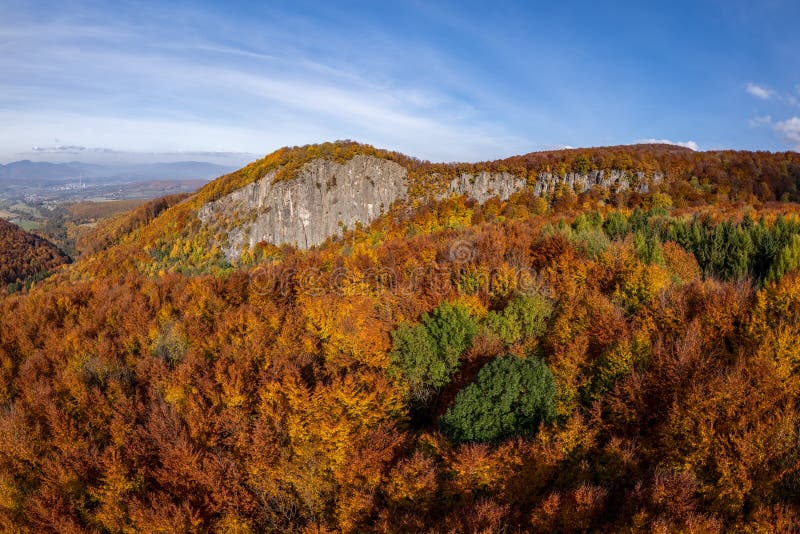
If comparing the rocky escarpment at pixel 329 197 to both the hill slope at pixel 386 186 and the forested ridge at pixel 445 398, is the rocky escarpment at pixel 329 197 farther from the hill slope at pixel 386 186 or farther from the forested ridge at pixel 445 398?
the forested ridge at pixel 445 398

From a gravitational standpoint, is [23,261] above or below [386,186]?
below

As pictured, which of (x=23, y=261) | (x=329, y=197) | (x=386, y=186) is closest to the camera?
(x=329, y=197)

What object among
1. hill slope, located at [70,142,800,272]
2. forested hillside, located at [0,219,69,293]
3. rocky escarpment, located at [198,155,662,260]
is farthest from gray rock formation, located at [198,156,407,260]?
forested hillside, located at [0,219,69,293]

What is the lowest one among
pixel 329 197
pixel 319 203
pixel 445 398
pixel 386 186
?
pixel 445 398

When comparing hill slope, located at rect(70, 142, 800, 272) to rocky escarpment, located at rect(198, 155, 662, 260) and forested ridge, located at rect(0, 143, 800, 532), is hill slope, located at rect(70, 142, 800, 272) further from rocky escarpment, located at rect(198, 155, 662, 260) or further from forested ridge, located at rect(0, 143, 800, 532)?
forested ridge, located at rect(0, 143, 800, 532)

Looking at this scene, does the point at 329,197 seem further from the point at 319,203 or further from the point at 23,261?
the point at 23,261

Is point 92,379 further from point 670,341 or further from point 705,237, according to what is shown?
point 705,237

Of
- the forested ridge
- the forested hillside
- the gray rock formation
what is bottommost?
the forested hillside

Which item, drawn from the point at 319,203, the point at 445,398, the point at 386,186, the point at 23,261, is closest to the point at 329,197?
the point at 319,203
